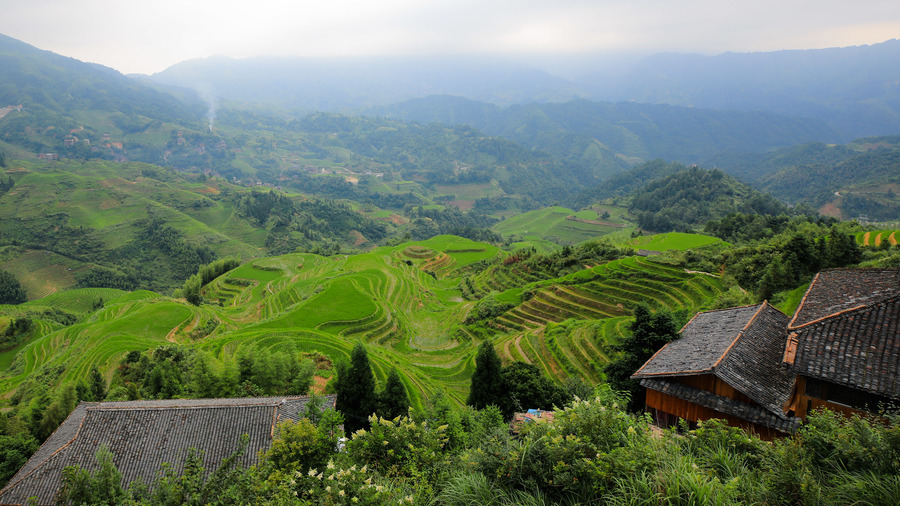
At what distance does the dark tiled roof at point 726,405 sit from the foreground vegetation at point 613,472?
11.2 feet

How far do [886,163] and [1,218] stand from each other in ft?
825

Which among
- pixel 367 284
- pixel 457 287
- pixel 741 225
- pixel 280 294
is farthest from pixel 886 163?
pixel 280 294

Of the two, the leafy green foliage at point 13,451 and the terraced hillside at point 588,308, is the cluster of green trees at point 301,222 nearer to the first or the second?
the terraced hillside at point 588,308

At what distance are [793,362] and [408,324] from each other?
118ft

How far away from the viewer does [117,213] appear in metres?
109

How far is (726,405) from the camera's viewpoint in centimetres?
1054

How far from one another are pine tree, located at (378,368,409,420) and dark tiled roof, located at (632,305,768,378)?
38.3 ft

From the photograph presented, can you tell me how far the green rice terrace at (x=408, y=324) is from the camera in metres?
27.7

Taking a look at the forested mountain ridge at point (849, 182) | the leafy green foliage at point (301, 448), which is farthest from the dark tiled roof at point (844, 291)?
the forested mountain ridge at point (849, 182)

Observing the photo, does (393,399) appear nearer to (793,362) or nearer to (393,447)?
(393,447)

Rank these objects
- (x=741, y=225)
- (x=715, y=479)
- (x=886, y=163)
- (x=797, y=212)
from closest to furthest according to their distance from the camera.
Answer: (x=715, y=479), (x=741, y=225), (x=797, y=212), (x=886, y=163)

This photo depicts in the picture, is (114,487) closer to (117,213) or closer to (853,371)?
(853,371)

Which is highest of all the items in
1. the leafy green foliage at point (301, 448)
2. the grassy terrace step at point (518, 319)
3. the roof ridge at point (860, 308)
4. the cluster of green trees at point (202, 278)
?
the roof ridge at point (860, 308)

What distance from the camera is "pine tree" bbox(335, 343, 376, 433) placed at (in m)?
19.8
